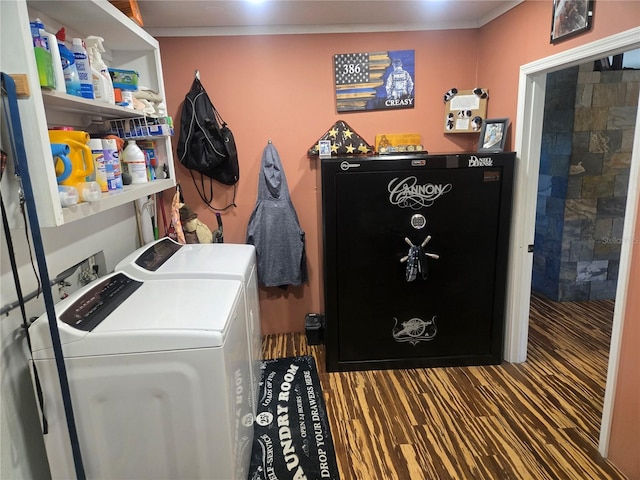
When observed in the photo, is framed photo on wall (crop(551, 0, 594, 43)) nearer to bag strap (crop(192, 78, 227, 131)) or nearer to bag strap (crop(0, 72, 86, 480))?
bag strap (crop(192, 78, 227, 131))

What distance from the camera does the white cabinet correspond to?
1.09m

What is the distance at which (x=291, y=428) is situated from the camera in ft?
7.05

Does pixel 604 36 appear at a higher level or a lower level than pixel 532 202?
higher

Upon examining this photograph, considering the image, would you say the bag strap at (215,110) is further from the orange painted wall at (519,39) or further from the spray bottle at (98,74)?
the orange painted wall at (519,39)

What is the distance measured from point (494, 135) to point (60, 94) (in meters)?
2.33

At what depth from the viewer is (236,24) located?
263 cm

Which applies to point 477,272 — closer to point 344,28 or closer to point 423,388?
point 423,388

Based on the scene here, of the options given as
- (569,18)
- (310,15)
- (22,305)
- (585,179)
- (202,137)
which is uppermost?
(310,15)

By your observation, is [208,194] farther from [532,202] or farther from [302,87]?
[532,202]

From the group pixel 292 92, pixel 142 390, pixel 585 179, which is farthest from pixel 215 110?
pixel 585 179

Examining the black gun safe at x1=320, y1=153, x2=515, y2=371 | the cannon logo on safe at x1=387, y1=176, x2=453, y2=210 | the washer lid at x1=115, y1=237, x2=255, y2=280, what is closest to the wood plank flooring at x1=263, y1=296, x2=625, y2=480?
the black gun safe at x1=320, y1=153, x2=515, y2=371

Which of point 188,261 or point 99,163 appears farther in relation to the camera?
point 188,261

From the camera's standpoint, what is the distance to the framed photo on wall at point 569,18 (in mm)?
1834

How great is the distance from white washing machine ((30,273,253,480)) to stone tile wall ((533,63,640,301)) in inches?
129
